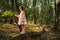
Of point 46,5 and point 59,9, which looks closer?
point 59,9

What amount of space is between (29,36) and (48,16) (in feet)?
38.6

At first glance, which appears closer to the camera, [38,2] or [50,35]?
[50,35]

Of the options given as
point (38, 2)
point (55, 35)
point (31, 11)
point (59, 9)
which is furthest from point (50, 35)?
point (38, 2)

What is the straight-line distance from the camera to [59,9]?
13.1 m

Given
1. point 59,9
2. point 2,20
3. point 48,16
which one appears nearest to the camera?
point 59,9

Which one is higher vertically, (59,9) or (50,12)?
(59,9)

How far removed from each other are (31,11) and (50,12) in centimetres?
514

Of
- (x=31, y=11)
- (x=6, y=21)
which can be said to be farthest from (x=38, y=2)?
(x=6, y=21)

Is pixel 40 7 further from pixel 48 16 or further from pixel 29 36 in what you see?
pixel 29 36

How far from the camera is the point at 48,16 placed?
22250mm

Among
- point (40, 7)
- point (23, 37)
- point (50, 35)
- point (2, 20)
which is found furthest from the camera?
point (40, 7)

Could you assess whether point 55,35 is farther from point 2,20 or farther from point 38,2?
point 38,2

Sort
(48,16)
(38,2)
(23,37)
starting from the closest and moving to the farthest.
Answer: (23,37) < (48,16) < (38,2)

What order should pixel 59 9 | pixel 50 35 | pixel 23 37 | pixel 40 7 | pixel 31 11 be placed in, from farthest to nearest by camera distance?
pixel 40 7 < pixel 31 11 < pixel 59 9 < pixel 50 35 < pixel 23 37
